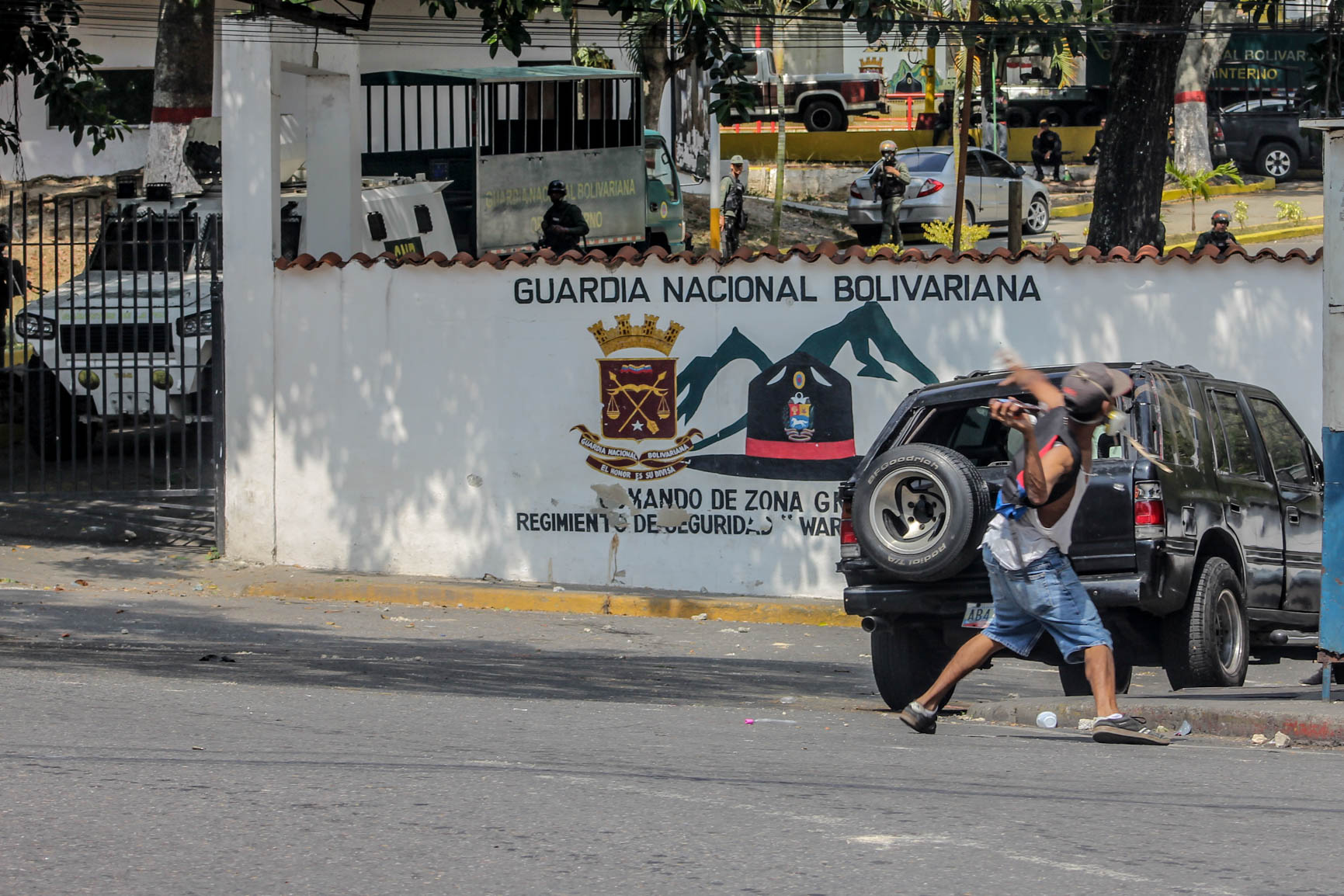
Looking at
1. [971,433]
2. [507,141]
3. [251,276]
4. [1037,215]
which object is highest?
[507,141]

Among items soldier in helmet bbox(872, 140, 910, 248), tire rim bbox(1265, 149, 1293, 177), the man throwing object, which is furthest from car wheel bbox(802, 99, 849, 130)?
the man throwing object

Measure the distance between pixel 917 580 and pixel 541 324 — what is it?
4689 mm

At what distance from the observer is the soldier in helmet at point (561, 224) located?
55.5 feet

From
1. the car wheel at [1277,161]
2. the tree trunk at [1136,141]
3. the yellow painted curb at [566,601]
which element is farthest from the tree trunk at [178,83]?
the car wheel at [1277,161]

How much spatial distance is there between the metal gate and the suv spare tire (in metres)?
6.15

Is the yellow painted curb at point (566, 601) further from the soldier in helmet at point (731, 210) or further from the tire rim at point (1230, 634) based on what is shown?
the soldier in helmet at point (731, 210)

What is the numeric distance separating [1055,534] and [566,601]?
5016 mm

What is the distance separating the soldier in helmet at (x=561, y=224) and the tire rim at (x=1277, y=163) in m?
22.7

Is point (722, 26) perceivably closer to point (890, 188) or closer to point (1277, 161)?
point (890, 188)

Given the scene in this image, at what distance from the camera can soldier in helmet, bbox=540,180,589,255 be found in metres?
16.9

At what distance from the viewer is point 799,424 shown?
10.8 metres

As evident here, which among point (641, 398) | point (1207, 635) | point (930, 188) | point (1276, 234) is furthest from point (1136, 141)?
point (1276, 234)

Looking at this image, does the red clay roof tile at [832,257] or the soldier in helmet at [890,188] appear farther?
the soldier in helmet at [890,188]

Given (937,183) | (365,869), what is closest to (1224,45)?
(937,183)
